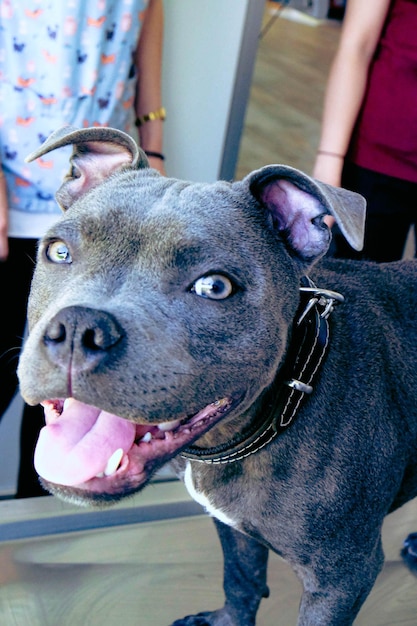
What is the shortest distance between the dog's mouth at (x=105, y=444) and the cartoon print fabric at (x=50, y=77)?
788mm

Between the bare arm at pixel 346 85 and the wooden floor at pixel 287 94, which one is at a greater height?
the bare arm at pixel 346 85

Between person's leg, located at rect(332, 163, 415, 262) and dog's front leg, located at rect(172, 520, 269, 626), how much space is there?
815 mm

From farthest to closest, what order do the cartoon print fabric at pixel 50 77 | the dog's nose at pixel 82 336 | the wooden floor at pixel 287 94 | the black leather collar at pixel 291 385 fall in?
the wooden floor at pixel 287 94 < the cartoon print fabric at pixel 50 77 < the black leather collar at pixel 291 385 < the dog's nose at pixel 82 336

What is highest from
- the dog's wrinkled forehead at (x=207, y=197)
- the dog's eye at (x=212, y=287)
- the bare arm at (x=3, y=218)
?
the dog's wrinkled forehead at (x=207, y=197)

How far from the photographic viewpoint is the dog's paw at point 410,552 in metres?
1.67

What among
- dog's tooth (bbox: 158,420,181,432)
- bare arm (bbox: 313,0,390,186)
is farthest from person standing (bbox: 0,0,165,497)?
dog's tooth (bbox: 158,420,181,432)

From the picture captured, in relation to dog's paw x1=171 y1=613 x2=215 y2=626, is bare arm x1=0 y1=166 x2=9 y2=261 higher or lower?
higher

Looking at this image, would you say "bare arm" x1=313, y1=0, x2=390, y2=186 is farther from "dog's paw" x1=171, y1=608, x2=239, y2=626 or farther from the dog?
"dog's paw" x1=171, y1=608, x2=239, y2=626

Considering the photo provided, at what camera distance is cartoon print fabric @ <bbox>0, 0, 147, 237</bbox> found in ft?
5.23

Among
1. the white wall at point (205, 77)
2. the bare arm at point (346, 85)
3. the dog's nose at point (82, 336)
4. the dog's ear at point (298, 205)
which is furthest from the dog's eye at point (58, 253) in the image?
the white wall at point (205, 77)

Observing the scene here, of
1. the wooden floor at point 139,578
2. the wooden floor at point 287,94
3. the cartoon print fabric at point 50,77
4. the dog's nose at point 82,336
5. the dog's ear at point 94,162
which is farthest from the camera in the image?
the wooden floor at point 287,94

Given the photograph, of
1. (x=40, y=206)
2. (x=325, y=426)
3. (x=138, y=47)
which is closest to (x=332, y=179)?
(x=138, y=47)

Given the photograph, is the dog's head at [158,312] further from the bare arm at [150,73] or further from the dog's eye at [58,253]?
the bare arm at [150,73]

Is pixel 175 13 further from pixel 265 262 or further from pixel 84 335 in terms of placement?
pixel 84 335
